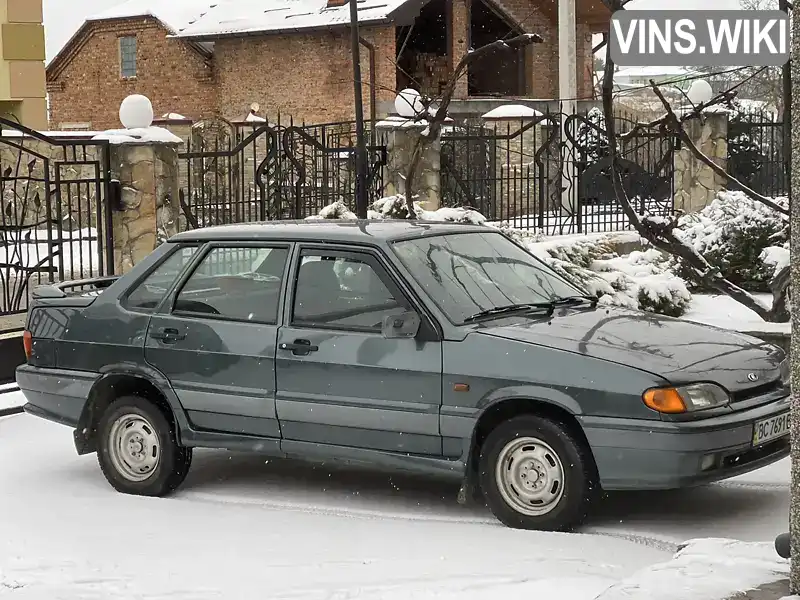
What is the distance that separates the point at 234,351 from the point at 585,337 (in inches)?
79.1

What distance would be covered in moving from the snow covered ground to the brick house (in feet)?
79.1

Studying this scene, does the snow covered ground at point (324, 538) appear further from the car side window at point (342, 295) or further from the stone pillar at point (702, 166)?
the stone pillar at point (702, 166)

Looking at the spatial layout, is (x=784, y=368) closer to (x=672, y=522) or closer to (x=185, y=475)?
(x=672, y=522)

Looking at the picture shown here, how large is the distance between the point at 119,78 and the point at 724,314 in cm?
2807

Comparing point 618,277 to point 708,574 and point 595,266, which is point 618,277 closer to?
point 595,266

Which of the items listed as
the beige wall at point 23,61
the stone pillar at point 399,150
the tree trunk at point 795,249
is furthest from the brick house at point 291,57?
the tree trunk at point 795,249

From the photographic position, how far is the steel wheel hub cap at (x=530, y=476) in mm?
6598

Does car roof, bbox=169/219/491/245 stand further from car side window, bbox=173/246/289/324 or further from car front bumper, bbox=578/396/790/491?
car front bumper, bbox=578/396/790/491

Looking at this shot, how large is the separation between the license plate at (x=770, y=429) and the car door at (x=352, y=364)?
1.60 metres

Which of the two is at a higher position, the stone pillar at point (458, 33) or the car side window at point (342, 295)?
the stone pillar at point (458, 33)

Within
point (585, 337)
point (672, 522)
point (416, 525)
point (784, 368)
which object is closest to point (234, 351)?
point (416, 525)

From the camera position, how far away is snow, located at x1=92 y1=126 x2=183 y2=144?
46.3 feet

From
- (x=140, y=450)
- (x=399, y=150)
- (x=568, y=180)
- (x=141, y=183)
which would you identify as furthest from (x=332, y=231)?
(x=568, y=180)

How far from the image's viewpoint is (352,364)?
7145mm
